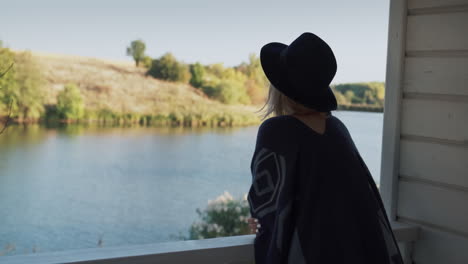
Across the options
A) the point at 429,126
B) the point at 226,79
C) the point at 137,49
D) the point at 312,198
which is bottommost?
the point at 312,198

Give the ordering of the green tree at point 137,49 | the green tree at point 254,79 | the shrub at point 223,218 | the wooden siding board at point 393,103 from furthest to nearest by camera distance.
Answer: the green tree at point 254,79, the green tree at point 137,49, the shrub at point 223,218, the wooden siding board at point 393,103

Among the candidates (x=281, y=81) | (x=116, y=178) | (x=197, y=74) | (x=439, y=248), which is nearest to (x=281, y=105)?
(x=281, y=81)

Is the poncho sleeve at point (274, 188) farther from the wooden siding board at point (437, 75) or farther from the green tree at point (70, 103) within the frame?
the green tree at point (70, 103)

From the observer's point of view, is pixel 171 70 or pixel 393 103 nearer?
pixel 393 103

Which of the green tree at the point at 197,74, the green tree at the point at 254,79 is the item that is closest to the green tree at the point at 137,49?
the green tree at the point at 197,74

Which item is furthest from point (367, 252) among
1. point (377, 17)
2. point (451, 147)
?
point (377, 17)

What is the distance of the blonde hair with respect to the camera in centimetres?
133

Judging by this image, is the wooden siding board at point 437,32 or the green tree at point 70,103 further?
the green tree at point 70,103

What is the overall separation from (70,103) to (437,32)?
A: 5.10 m

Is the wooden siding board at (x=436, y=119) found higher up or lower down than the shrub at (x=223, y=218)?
higher up

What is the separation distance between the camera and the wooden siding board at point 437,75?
69.0 inches

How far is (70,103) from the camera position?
6.21 meters

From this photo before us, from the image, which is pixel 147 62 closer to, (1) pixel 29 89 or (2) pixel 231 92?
(2) pixel 231 92

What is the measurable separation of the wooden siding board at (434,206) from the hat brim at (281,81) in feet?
2.41
